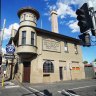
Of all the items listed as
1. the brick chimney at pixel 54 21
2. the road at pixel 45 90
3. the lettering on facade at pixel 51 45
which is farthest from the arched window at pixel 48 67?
the brick chimney at pixel 54 21

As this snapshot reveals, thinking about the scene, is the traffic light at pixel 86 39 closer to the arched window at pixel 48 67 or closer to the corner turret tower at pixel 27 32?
the corner turret tower at pixel 27 32

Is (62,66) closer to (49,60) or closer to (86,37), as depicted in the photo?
(49,60)

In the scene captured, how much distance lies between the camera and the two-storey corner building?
17800 mm

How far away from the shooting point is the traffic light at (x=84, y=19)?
459cm

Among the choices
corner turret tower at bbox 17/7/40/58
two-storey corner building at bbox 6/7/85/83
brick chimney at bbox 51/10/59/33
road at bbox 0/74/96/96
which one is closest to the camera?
road at bbox 0/74/96/96

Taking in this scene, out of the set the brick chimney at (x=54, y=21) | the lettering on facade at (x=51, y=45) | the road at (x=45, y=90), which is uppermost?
the brick chimney at (x=54, y=21)

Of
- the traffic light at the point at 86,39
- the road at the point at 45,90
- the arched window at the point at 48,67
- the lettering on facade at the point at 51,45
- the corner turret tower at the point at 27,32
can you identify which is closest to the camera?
the traffic light at the point at 86,39

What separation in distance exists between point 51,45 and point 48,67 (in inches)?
141

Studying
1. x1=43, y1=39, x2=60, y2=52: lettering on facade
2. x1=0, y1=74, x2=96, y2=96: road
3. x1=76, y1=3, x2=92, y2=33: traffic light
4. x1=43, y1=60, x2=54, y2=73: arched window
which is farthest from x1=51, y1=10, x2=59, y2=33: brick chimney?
x1=76, y1=3, x2=92, y2=33: traffic light

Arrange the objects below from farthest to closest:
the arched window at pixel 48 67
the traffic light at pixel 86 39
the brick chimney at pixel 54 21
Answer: the brick chimney at pixel 54 21
the arched window at pixel 48 67
the traffic light at pixel 86 39

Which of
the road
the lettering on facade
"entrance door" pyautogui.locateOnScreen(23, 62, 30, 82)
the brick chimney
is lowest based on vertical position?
the road

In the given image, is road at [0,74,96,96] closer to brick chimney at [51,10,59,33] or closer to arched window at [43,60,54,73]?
arched window at [43,60,54,73]

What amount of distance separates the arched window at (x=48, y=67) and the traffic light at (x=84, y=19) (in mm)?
14531

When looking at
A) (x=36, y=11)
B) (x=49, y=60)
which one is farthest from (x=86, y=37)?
(x=36, y=11)
